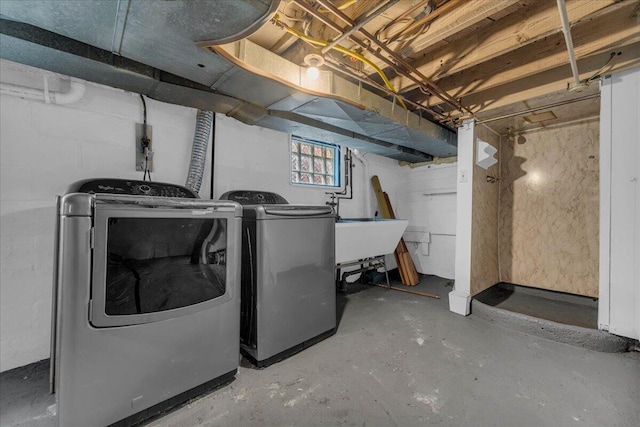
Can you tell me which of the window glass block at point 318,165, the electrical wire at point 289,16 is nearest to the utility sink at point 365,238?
the window glass block at point 318,165

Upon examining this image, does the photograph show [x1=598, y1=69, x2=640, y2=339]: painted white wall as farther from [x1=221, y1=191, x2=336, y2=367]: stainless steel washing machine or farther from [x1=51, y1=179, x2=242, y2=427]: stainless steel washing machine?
[x1=51, y1=179, x2=242, y2=427]: stainless steel washing machine

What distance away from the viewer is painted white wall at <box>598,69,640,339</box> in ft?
6.35

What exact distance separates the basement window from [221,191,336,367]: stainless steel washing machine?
1245 mm

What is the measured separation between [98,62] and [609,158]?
3.68 metres

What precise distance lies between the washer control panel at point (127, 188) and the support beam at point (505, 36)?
2175 millimetres

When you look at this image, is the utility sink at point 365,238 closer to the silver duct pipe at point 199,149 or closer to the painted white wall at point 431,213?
the painted white wall at point 431,213

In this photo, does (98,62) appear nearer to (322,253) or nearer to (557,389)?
(322,253)

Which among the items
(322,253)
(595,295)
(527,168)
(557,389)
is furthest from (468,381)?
(527,168)

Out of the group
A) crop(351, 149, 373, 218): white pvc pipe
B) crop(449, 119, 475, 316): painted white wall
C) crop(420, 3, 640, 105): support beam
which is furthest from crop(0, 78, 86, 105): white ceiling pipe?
crop(449, 119, 475, 316): painted white wall

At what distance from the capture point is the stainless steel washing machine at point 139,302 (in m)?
1.16

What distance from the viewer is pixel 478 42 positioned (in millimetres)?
1917

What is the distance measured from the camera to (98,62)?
62.5 inches

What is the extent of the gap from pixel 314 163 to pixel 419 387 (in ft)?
8.67

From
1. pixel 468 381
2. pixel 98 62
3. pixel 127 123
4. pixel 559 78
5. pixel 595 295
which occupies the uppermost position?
pixel 559 78
